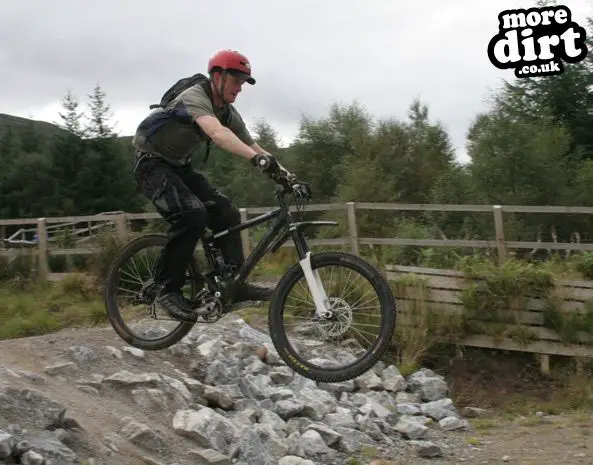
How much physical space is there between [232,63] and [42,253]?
1024 cm

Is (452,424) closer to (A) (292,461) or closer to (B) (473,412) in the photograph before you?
(B) (473,412)

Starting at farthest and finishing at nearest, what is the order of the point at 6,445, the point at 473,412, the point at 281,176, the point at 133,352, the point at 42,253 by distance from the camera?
1. the point at 42,253
2. the point at 473,412
3. the point at 133,352
4. the point at 281,176
5. the point at 6,445

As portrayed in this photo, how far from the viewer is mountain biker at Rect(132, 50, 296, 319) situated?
4.48 m

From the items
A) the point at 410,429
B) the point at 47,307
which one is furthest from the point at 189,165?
the point at 47,307

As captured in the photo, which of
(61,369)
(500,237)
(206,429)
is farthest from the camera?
(500,237)

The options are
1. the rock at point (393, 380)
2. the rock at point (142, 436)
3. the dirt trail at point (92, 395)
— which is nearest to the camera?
the dirt trail at point (92, 395)

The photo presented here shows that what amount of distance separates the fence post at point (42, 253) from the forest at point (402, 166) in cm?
526

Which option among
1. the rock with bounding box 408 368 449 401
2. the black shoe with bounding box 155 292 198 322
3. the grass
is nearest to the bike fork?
the black shoe with bounding box 155 292 198 322

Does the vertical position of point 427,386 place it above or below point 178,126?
below

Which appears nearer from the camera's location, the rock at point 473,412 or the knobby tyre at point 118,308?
the knobby tyre at point 118,308

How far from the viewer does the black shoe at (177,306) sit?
4.92m

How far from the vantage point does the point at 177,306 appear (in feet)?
16.3

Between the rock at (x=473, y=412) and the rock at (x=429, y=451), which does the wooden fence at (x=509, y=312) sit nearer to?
the rock at (x=473, y=412)

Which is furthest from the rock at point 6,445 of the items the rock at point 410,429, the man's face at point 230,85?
the rock at point 410,429
